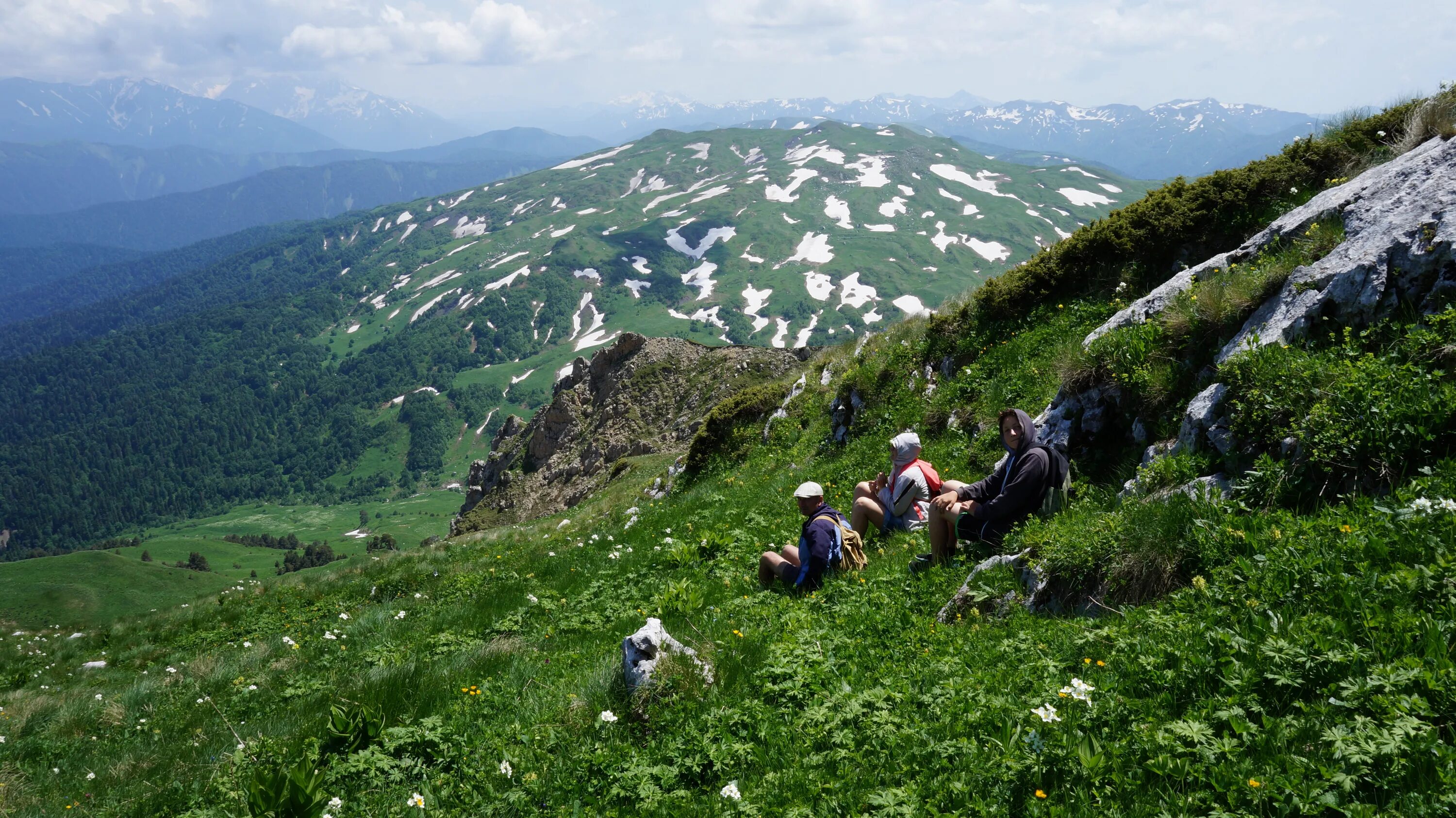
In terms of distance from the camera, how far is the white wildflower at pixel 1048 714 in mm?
4754

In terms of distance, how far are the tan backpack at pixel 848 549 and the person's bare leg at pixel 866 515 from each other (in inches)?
37.6

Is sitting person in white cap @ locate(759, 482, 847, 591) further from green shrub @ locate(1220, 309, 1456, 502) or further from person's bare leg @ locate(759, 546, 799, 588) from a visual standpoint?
green shrub @ locate(1220, 309, 1456, 502)

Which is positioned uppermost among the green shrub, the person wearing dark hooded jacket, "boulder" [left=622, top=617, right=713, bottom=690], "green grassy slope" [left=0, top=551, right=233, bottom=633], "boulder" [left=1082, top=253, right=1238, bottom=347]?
"boulder" [left=1082, top=253, right=1238, bottom=347]

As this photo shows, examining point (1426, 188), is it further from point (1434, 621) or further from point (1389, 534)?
point (1434, 621)

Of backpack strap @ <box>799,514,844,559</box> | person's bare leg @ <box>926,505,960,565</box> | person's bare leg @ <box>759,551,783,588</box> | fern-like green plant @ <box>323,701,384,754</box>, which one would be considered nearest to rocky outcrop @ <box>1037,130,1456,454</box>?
person's bare leg @ <box>926,505,960,565</box>

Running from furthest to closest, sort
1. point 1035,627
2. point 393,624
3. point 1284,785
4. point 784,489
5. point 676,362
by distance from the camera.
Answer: point 676,362 → point 784,489 → point 393,624 → point 1035,627 → point 1284,785

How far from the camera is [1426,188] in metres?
7.96

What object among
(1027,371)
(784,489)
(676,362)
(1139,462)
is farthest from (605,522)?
(676,362)

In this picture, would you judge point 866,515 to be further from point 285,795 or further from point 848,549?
point 285,795

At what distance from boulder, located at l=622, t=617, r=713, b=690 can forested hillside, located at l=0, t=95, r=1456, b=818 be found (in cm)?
15

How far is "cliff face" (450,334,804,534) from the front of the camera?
5197 cm

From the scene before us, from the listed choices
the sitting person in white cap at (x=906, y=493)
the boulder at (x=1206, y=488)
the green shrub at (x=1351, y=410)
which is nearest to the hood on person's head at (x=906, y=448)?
the sitting person in white cap at (x=906, y=493)

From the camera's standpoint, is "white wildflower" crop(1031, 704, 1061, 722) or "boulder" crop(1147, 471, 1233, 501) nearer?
"white wildflower" crop(1031, 704, 1061, 722)

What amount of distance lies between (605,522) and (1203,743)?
58.7 ft
